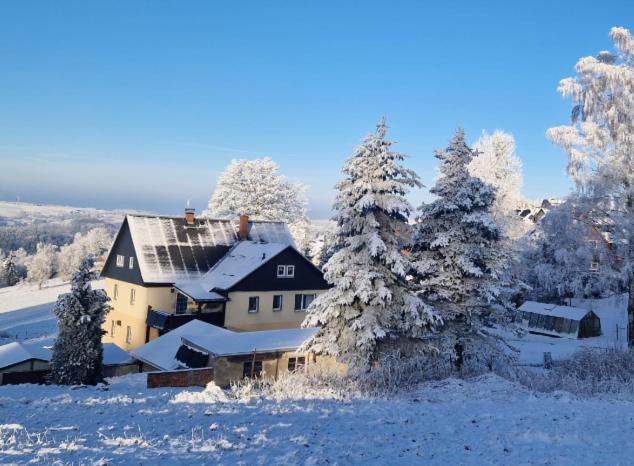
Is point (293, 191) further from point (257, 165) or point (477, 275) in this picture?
point (477, 275)

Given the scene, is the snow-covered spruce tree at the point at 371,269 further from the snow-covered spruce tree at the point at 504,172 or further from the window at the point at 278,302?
the snow-covered spruce tree at the point at 504,172

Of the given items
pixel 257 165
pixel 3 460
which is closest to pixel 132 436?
pixel 3 460

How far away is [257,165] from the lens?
5509 centimetres

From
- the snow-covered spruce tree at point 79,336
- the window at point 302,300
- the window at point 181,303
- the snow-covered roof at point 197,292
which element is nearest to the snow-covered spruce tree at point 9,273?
the window at point 181,303

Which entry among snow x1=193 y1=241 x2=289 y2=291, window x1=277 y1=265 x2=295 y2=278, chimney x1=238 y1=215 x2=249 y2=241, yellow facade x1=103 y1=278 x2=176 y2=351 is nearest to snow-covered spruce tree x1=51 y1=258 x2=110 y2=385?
yellow facade x1=103 y1=278 x2=176 y2=351

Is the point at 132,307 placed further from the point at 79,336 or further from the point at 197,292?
the point at 79,336

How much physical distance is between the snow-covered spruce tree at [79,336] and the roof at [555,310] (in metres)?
32.4

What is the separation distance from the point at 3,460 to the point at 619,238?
74.2ft

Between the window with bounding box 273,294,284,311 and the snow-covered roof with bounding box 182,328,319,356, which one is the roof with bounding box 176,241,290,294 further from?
the snow-covered roof with bounding box 182,328,319,356

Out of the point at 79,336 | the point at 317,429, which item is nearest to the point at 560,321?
the point at 79,336

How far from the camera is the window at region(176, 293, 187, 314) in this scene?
32.2 metres

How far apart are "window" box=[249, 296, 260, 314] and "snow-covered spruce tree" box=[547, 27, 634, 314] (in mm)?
18670

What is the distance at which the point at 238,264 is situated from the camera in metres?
33.5

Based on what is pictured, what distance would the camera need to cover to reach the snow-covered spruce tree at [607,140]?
21938 mm
